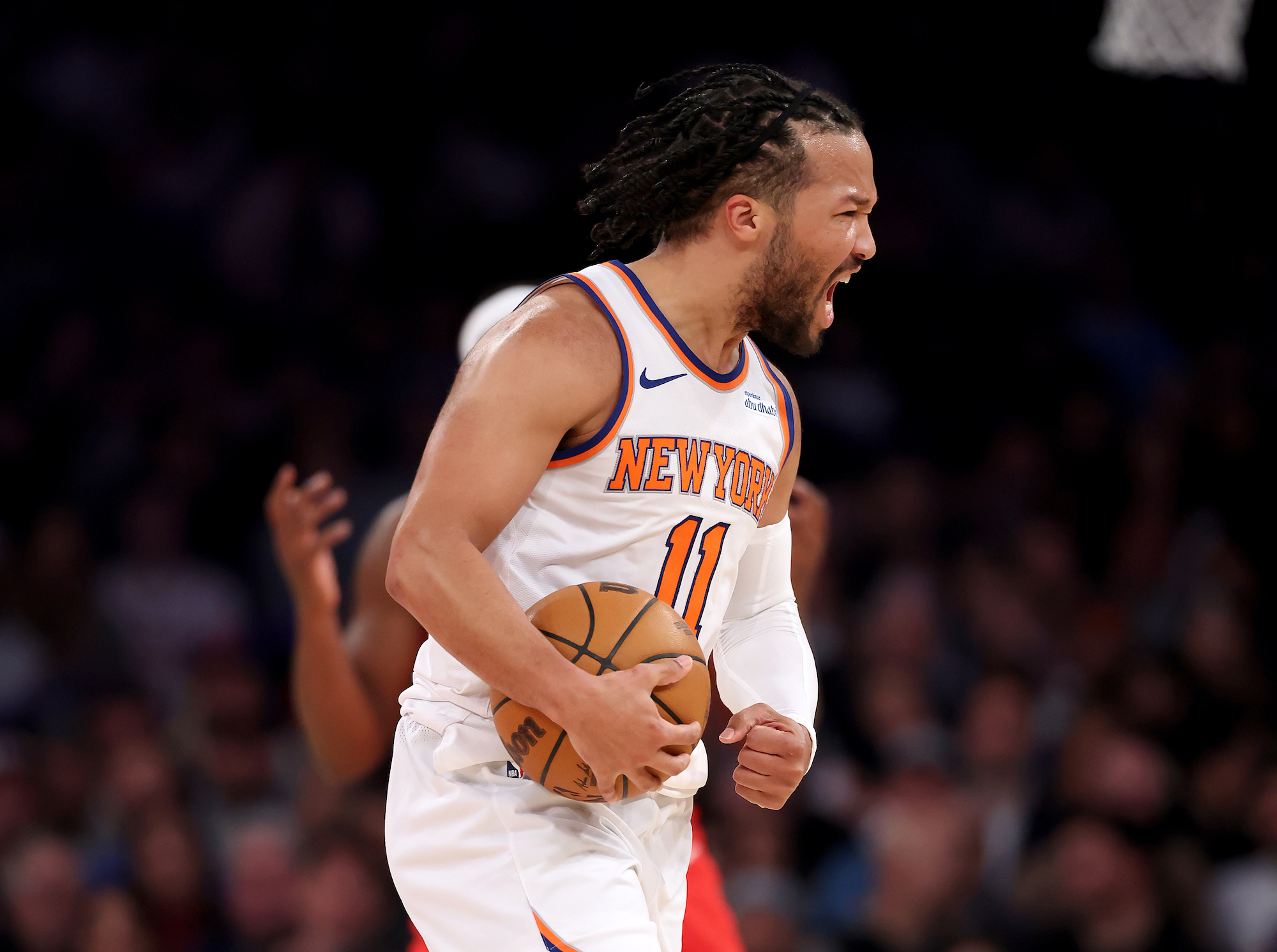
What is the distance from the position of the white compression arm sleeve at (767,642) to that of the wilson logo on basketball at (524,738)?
0.60m

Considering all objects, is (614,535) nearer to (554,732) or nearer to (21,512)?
(554,732)

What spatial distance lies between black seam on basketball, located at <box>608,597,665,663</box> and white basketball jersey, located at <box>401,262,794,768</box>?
0.57 feet

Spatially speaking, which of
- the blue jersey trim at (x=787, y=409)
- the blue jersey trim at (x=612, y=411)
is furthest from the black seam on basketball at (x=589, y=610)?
the blue jersey trim at (x=787, y=409)

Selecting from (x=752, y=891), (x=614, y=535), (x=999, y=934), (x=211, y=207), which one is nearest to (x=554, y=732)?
(x=614, y=535)

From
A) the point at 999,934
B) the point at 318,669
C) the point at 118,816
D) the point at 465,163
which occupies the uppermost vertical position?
the point at 465,163

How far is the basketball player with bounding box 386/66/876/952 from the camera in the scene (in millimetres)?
2062

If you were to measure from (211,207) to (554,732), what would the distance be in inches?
204

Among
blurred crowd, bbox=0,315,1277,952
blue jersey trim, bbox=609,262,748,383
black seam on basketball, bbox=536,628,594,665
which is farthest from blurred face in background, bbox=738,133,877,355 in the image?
blurred crowd, bbox=0,315,1277,952

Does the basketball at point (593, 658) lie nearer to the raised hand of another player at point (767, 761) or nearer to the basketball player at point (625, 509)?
the basketball player at point (625, 509)

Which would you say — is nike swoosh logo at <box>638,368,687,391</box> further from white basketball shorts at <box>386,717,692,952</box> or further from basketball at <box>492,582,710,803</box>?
white basketball shorts at <box>386,717,692,952</box>

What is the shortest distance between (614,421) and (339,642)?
1.53 metres

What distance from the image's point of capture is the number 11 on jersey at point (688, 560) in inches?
92.5

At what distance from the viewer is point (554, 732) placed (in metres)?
2.07
